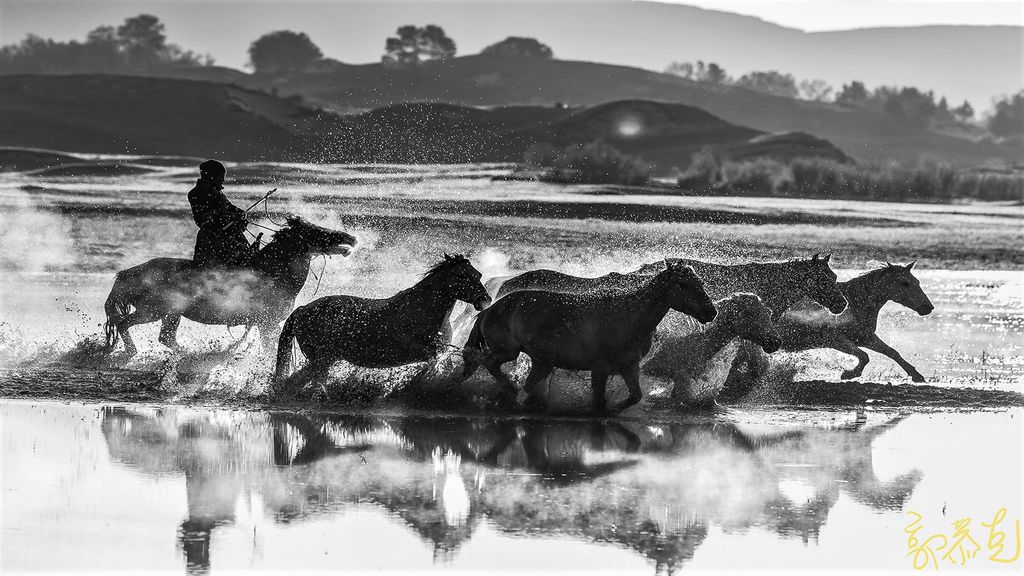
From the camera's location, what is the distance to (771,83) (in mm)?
53031

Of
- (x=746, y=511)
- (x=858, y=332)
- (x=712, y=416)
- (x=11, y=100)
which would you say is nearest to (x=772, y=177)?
(x=11, y=100)

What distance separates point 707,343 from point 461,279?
2118mm

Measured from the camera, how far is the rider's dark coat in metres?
15.3

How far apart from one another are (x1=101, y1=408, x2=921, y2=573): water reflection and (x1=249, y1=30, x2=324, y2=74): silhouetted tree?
37.6m

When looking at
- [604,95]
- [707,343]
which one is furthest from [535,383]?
[604,95]

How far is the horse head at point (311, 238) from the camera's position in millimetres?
14992

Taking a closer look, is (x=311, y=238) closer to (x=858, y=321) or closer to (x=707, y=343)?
(x=707, y=343)

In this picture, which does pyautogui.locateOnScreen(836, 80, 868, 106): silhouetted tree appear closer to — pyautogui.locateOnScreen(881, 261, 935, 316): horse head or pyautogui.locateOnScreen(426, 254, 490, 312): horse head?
pyautogui.locateOnScreen(881, 261, 935, 316): horse head

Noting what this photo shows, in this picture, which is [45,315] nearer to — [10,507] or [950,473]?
[10,507]

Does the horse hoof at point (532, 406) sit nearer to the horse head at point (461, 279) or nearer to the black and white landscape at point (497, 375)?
the black and white landscape at point (497, 375)

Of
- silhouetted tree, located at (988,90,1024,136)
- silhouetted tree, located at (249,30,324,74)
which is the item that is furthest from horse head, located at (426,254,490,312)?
silhouetted tree, located at (988,90,1024,136)

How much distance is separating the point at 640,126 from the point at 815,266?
30127 mm

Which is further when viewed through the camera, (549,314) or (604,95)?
(604,95)

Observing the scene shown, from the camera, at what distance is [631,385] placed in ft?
41.5
